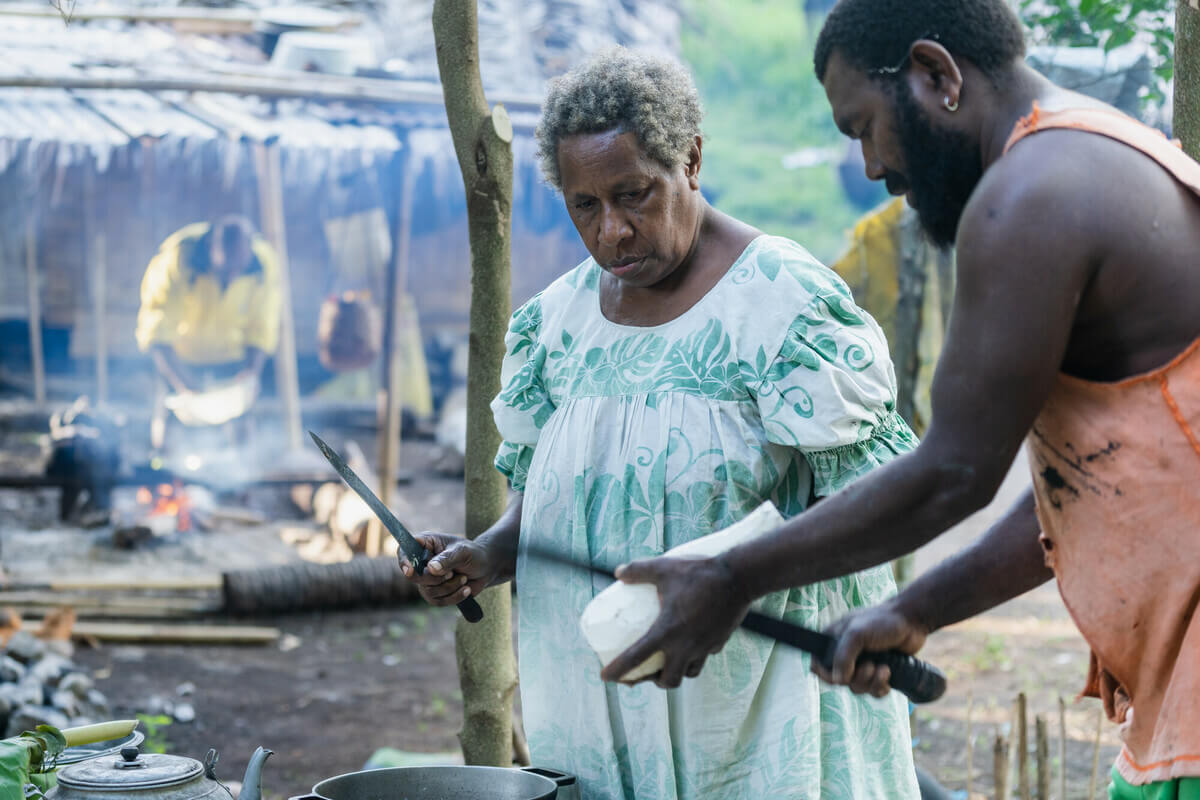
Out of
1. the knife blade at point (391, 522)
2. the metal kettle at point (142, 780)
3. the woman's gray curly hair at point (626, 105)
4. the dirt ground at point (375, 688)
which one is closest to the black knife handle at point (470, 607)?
the knife blade at point (391, 522)

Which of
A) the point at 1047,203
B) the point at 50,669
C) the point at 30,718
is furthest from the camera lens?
the point at 50,669

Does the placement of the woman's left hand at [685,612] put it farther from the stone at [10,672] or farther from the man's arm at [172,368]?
the man's arm at [172,368]

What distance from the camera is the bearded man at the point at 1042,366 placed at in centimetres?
154

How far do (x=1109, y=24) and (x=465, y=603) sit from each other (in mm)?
3365

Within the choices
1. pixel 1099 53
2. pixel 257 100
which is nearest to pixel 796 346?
pixel 1099 53

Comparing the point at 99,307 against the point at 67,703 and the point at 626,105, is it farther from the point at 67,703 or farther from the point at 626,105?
the point at 626,105

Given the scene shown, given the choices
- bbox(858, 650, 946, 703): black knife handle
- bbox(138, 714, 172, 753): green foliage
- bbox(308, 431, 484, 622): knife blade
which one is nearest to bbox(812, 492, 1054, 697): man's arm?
bbox(858, 650, 946, 703): black knife handle

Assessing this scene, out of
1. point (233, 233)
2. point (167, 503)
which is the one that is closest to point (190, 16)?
point (233, 233)

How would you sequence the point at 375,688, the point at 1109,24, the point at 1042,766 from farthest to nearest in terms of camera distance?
1. the point at 375,688
2. the point at 1109,24
3. the point at 1042,766

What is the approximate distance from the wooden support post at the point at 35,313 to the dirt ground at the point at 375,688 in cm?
416

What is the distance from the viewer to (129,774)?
2.29 m

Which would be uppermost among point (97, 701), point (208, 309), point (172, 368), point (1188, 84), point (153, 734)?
point (1188, 84)

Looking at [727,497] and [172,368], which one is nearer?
[727,497]

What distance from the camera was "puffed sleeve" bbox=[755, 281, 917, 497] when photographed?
227 cm
